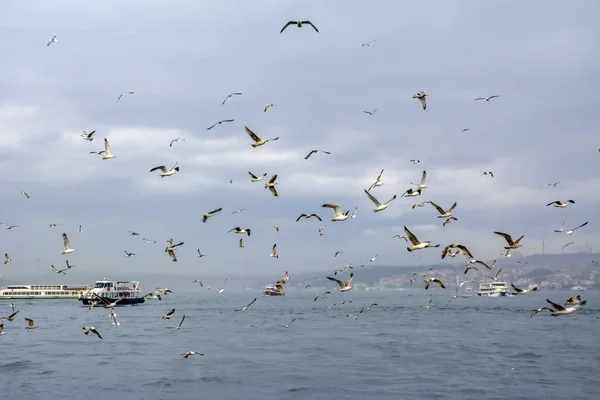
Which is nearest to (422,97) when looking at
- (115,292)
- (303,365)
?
(303,365)

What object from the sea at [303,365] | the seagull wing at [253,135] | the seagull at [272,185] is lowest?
the sea at [303,365]

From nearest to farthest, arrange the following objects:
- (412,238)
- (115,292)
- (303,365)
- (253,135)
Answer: (412,238)
(253,135)
(303,365)
(115,292)

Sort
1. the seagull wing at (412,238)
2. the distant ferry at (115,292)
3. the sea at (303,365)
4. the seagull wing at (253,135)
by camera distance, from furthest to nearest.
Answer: the distant ferry at (115,292), the sea at (303,365), the seagull wing at (253,135), the seagull wing at (412,238)

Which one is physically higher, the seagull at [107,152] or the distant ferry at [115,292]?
the seagull at [107,152]

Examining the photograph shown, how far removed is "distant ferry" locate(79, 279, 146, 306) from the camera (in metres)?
153

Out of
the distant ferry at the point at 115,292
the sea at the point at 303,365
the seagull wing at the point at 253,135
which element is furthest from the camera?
the distant ferry at the point at 115,292

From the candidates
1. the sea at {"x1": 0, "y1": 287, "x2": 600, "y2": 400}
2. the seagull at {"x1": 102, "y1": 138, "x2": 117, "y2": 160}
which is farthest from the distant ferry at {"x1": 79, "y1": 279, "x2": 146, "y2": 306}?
the seagull at {"x1": 102, "y1": 138, "x2": 117, "y2": 160}

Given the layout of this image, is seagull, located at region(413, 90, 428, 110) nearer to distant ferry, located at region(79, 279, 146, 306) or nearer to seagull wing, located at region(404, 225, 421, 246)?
seagull wing, located at region(404, 225, 421, 246)

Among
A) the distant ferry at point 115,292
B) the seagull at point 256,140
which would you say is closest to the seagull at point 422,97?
the seagull at point 256,140

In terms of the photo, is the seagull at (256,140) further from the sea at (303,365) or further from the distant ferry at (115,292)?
the distant ferry at (115,292)

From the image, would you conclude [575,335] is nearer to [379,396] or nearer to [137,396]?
[379,396]

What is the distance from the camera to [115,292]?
159750 millimetres

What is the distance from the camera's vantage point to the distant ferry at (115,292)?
502 feet

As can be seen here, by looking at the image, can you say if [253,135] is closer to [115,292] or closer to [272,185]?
[272,185]
